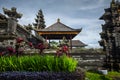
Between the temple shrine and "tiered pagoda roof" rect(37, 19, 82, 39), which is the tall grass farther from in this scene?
"tiered pagoda roof" rect(37, 19, 82, 39)

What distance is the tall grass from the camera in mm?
8125

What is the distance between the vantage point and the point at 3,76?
7496 millimetres

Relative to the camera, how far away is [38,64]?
325 inches

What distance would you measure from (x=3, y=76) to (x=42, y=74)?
1271 millimetres

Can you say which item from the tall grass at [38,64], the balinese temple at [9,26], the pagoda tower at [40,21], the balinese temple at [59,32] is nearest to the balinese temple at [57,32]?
the balinese temple at [59,32]

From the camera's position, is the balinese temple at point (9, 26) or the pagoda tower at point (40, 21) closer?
the balinese temple at point (9, 26)

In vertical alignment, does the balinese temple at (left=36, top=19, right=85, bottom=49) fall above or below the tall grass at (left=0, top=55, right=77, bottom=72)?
above

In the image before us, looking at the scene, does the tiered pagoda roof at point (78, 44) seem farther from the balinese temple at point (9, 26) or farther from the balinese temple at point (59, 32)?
the balinese temple at point (9, 26)

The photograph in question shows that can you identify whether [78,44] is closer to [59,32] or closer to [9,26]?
[59,32]

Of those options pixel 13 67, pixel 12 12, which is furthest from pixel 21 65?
pixel 12 12

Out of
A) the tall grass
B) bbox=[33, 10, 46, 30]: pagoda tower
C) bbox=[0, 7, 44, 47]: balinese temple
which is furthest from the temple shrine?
bbox=[33, 10, 46, 30]: pagoda tower

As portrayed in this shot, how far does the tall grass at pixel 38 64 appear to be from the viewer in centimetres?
812

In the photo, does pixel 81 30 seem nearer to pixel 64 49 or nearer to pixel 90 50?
pixel 90 50

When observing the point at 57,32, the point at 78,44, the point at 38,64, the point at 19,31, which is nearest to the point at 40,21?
the point at 78,44
